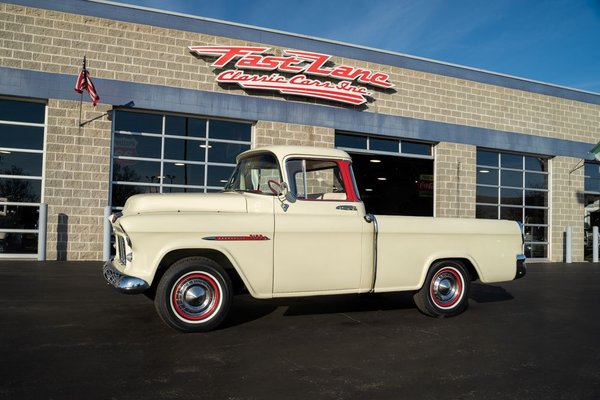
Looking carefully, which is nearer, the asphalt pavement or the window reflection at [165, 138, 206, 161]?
the asphalt pavement

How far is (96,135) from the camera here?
12500 millimetres

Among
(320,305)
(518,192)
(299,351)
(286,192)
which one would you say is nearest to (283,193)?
(286,192)

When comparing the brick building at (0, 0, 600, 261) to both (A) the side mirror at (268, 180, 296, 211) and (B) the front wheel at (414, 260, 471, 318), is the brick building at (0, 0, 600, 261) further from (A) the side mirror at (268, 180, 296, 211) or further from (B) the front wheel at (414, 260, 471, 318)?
(B) the front wheel at (414, 260, 471, 318)

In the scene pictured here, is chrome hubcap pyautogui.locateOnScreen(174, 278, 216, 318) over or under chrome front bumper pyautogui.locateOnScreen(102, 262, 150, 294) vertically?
under

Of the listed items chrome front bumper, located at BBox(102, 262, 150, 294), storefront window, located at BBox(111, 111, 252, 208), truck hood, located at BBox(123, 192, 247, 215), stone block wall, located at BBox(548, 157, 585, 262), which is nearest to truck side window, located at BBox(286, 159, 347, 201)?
truck hood, located at BBox(123, 192, 247, 215)

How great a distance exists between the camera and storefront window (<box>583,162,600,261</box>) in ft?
62.4

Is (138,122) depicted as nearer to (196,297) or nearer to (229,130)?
(229,130)

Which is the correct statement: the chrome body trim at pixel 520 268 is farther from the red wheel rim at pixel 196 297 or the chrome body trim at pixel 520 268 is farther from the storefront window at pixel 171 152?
the storefront window at pixel 171 152

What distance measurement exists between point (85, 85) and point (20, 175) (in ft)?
8.94

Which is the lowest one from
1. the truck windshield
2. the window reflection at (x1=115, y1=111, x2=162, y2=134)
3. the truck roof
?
the truck windshield

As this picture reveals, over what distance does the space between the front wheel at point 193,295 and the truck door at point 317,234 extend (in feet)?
2.05

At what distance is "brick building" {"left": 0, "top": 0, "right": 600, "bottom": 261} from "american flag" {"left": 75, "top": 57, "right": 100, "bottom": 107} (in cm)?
40

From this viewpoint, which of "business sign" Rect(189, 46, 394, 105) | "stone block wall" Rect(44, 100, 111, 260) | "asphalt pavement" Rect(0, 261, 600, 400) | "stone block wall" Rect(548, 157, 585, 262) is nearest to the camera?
→ "asphalt pavement" Rect(0, 261, 600, 400)

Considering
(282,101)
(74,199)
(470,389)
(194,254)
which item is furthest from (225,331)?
(282,101)
